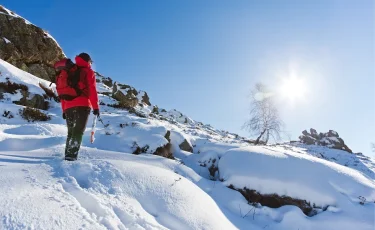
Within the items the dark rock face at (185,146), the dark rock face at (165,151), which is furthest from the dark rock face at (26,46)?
the dark rock face at (165,151)

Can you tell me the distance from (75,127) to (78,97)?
54 centimetres

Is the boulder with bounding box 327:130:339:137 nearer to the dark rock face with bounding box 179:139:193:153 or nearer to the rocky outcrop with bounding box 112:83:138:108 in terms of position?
the rocky outcrop with bounding box 112:83:138:108

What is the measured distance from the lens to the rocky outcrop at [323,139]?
124ft

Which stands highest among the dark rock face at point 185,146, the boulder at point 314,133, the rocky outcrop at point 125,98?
the boulder at point 314,133

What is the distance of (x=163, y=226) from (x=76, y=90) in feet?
9.60

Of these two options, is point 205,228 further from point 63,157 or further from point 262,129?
point 262,129

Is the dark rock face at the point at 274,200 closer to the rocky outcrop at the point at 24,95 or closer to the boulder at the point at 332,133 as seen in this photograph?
the rocky outcrop at the point at 24,95

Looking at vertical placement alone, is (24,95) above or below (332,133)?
below

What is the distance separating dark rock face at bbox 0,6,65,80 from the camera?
1462 centimetres

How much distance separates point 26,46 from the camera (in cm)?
1533

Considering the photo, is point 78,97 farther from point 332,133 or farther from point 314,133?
point 314,133

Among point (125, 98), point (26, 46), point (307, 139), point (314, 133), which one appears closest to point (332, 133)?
point (314, 133)

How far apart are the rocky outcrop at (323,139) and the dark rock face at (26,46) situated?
32.8 m

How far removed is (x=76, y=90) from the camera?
192 inches
